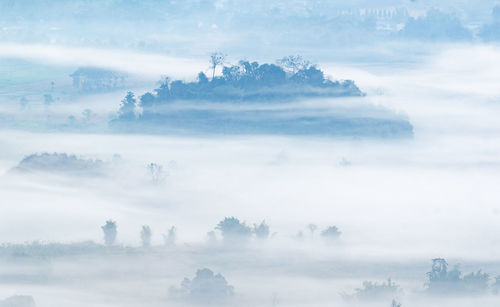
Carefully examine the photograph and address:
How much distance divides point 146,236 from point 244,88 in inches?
1045

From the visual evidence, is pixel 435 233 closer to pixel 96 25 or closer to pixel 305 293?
pixel 305 293

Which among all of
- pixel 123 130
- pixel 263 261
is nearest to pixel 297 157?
pixel 123 130

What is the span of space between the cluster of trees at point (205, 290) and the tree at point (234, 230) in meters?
5.32

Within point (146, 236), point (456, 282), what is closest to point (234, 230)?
point (146, 236)

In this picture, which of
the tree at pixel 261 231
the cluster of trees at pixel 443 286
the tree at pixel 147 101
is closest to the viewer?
the cluster of trees at pixel 443 286

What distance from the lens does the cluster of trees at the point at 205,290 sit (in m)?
26.0

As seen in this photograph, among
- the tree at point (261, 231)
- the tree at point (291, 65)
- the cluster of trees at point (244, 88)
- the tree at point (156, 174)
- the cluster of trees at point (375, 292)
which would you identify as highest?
the tree at point (291, 65)

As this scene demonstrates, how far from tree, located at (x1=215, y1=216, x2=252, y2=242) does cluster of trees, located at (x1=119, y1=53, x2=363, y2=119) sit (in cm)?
2324

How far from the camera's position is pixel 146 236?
3203cm

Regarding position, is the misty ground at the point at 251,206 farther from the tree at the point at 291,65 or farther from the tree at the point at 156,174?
the tree at the point at 291,65

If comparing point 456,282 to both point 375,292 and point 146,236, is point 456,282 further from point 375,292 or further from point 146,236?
point 146,236

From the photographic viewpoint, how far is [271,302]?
85.6ft

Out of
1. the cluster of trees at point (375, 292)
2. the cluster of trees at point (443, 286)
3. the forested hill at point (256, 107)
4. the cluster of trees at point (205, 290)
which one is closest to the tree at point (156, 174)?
the forested hill at point (256, 107)

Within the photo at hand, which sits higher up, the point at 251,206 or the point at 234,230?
the point at 251,206
